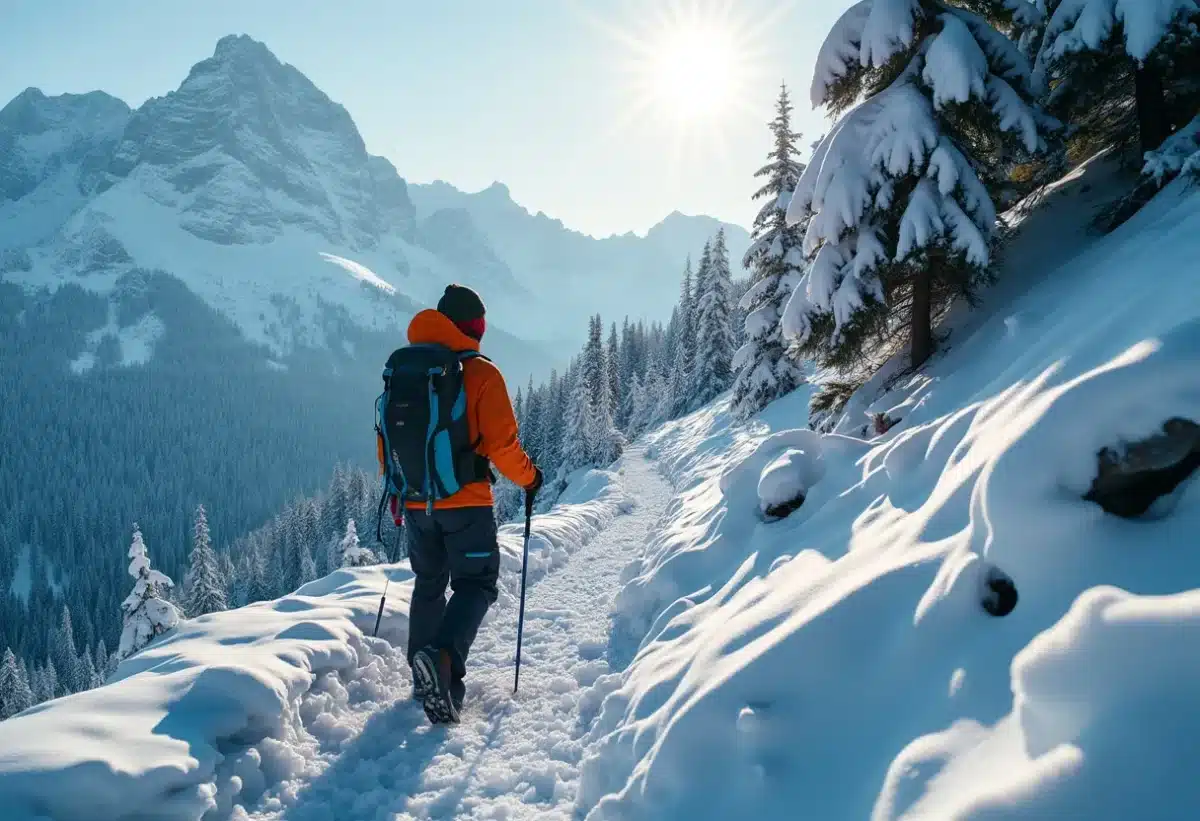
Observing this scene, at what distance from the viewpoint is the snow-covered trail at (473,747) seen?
3.69 metres

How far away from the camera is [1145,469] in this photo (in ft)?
8.00

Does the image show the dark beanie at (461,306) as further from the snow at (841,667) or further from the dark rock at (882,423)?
the dark rock at (882,423)

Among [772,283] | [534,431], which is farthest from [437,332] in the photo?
[534,431]

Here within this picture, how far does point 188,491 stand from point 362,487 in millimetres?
88726

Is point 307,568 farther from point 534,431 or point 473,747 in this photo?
point 473,747

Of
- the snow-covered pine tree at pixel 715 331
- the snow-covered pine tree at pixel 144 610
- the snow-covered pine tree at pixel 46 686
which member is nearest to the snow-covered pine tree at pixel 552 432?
the snow-covered pine tree at pixel 715 331

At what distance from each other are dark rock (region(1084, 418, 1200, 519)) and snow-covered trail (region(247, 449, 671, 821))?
130 inches

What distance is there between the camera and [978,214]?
6707 mm

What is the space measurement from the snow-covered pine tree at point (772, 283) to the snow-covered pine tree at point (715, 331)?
16.8 m

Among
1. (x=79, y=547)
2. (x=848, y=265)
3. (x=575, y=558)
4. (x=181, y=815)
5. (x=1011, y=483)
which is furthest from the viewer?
(x=79, y=547)

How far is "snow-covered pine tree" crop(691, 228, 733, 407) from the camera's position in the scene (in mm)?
42062

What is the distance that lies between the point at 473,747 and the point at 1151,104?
9.40 m

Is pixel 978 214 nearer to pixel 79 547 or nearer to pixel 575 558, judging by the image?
pixel 575 558

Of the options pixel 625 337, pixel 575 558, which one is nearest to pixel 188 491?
pixel 625 337
